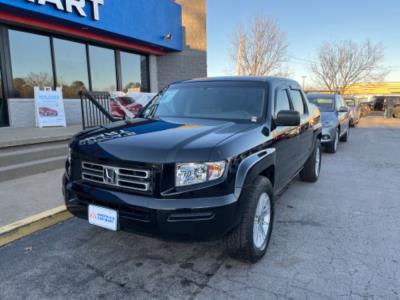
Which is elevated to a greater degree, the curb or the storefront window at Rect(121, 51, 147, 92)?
the storefront window at Rect(121, 51, 147, 92)

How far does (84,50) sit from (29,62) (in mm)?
2070

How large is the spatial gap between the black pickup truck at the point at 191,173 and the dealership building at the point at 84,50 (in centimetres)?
639

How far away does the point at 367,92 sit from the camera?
150 ft

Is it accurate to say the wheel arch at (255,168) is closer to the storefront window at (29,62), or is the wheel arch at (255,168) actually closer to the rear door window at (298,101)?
the rear door window at (298,101)

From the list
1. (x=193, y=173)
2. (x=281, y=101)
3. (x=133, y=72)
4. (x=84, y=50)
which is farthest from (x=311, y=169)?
(x=133, y=72)

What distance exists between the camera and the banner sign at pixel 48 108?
26.9 feet

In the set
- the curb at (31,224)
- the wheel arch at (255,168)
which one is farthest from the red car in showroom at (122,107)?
the wheel arch at (255,168)

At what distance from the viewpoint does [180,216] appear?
2389 mm

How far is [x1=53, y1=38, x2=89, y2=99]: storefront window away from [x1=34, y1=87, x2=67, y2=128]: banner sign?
1.23m

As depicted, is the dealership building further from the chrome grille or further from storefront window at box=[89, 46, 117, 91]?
→ the chrome grille

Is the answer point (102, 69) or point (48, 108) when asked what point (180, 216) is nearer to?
point (48, 108)

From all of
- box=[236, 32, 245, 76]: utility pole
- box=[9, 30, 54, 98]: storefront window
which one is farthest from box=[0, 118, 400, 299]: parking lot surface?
box=[236, 32, 245, 76]: utility pole

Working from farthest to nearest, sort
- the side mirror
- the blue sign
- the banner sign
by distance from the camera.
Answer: the banner sign
the blue sign
the side mirror

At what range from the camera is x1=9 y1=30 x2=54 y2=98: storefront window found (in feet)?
28.1
